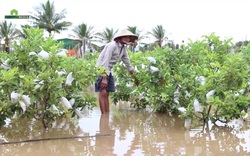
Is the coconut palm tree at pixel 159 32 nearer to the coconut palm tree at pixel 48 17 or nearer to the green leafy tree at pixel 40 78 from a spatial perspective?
the coconut palm tree at pixel 48 17

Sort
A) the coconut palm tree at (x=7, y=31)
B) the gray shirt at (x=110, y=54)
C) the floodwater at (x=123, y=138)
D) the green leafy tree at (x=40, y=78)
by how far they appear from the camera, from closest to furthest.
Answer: the floodwater at (x=123, y=138)
the green leafy tree at (x=40, y=78)
the gray shirt at (x=110, y=54)
the coconut palm tree at (x=7, y=31)

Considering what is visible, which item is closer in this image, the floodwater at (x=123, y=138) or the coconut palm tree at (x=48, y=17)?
the floodwater at (x=123, y=138)

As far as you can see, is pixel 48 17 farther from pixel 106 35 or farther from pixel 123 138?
pixel 123 138

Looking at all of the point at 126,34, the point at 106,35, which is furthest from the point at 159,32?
the point at 126,34

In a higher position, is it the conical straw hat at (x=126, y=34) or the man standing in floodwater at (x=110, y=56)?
the conical straw hat at (x=126, y=34)

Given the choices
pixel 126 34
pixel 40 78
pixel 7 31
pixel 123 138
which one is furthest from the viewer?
pixel 7 31

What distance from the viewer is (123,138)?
Answer: 14.1 feet

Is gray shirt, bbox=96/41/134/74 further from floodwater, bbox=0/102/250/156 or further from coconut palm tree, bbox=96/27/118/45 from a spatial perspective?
coconut palm tree, bbox=96/27/118/45

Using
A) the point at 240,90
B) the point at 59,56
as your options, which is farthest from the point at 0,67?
the point at 240,90

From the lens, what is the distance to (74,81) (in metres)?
4.26

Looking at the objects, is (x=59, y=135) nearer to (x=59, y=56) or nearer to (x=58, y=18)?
(x=59, y=56)

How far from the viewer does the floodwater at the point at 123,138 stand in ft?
12.3

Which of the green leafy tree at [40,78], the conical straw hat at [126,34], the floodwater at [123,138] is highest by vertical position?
the conical straw hat at [126,34]

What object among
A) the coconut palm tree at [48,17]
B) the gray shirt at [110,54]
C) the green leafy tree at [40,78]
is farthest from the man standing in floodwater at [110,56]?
the coconut palm tree at [48,17]
